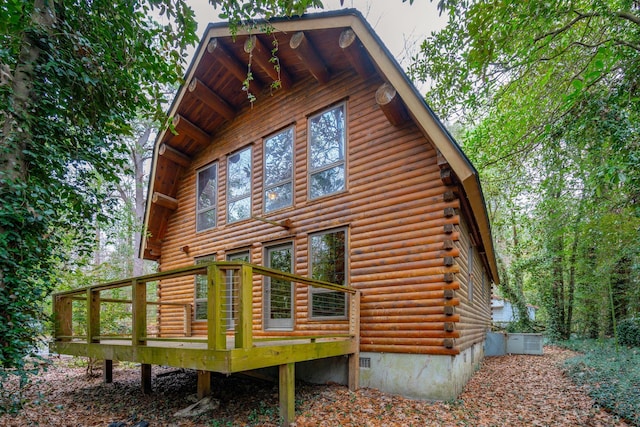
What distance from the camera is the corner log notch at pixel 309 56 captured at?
6652 millimetres

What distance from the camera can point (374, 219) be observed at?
6.53 metres

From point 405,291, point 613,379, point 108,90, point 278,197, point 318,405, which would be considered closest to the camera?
point 108,90

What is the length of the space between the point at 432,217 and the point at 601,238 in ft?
23.5

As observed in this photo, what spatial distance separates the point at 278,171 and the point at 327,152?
1462mm

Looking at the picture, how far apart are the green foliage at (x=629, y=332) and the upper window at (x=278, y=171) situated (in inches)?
475

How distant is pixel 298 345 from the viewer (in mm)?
4941

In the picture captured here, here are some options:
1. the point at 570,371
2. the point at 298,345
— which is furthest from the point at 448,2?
the point at 570,371

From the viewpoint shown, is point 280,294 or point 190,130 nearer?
point 280,294

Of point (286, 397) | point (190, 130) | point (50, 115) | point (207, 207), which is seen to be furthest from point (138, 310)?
point (190, 130)

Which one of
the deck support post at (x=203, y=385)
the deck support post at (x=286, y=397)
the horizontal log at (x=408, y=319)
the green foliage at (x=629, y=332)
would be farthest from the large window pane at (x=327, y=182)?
the green foliage at (x=629, y=332)

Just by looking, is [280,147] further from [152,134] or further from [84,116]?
[152,134]

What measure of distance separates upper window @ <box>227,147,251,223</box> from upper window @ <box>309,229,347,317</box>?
7.94 ft

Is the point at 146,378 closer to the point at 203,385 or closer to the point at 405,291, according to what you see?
the point at 203,385

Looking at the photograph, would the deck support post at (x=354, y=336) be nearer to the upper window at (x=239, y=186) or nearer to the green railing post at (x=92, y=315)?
the upper window at (x=239, y=186)
